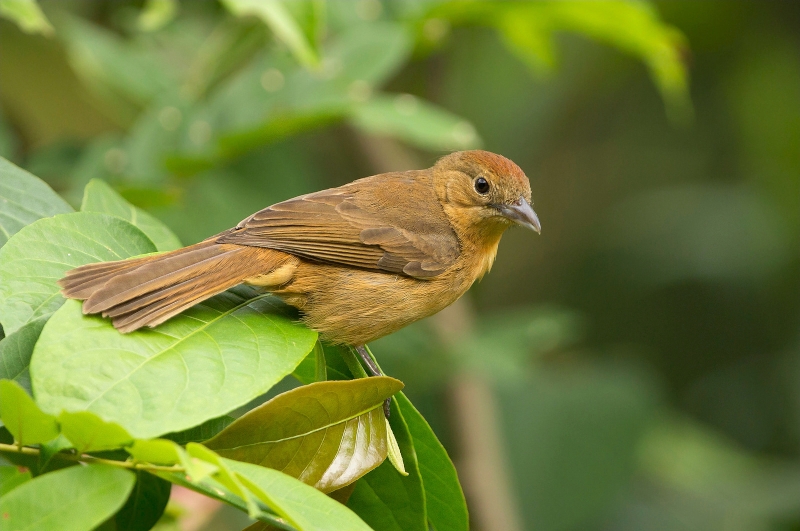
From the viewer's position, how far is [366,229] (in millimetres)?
3188

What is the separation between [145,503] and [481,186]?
2.20m

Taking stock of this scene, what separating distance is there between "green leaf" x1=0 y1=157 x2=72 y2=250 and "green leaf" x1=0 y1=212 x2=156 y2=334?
0.55 ft

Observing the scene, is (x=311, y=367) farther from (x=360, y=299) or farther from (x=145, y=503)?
(x=360, y=299)

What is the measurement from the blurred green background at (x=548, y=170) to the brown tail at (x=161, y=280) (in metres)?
0.74

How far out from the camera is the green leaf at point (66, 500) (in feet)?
4.56

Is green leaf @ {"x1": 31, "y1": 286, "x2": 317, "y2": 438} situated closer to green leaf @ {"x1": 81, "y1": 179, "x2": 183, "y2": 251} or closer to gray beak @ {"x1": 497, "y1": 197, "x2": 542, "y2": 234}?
green leaf @ {"x1": 81, "y1": 179, "x2": 183, "y2": 251}

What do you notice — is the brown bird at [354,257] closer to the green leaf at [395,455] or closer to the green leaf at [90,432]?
the green leaf at [90,432]

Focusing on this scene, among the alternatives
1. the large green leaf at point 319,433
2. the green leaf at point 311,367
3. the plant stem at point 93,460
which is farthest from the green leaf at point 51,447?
the green leaf at point 311,367

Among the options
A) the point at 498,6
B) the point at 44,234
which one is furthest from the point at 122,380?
the point at 498,6

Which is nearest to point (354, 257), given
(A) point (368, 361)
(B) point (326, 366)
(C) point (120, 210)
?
(A) point (368, 361)

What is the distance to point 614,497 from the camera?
595 cm

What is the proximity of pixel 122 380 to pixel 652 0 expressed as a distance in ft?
21.7

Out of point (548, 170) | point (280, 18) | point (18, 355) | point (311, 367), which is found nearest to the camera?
point (18, 355)

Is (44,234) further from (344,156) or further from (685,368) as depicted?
(685,368)
